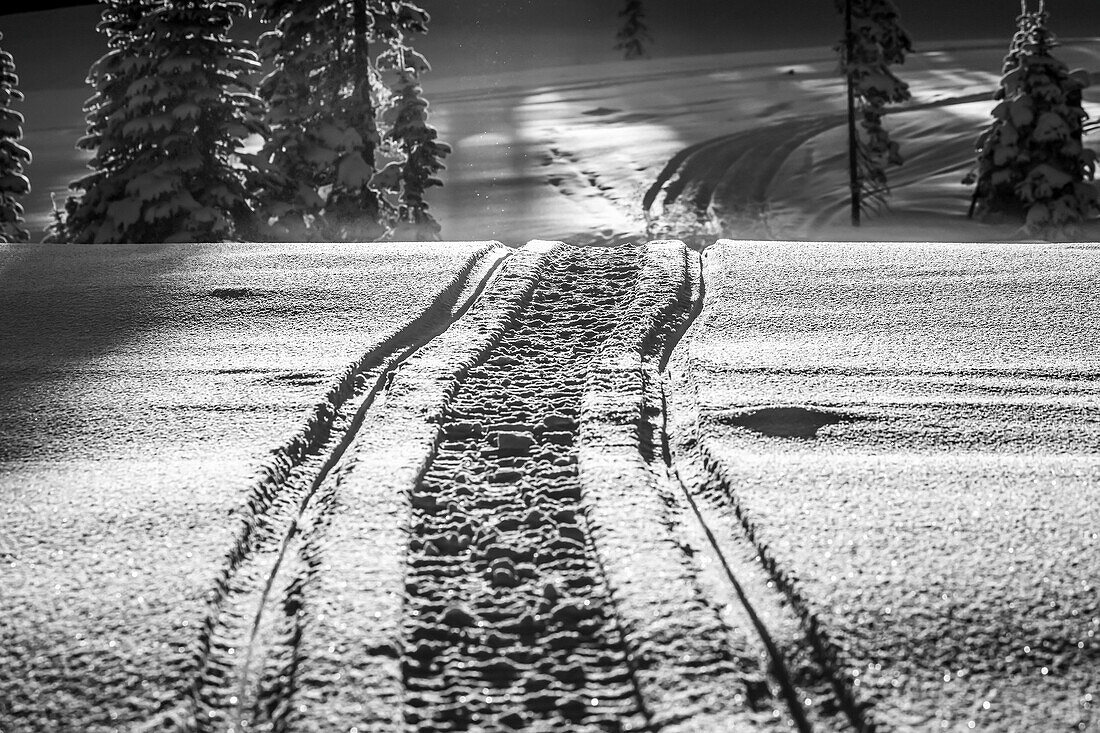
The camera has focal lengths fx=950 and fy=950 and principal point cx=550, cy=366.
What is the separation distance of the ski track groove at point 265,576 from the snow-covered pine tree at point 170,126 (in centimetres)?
1124

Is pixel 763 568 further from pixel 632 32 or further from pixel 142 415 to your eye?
pixel 632 32

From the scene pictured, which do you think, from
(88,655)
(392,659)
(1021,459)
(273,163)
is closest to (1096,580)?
(1021,459)

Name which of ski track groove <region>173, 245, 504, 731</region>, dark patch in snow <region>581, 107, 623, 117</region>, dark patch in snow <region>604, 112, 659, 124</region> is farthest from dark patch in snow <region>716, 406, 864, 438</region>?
dark patch in snow <region>581, 107, 623, 117</region>

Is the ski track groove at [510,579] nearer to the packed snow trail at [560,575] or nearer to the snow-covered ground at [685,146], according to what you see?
the packed snow trail at [560,575]

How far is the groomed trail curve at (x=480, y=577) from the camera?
1657 mm

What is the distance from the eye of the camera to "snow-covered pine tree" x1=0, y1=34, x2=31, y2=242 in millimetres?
15195

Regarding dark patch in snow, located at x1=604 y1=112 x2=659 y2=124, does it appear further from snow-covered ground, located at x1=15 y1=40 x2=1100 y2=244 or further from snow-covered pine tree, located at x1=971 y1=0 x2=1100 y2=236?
snow-covered pine tree, located at x1=971 y1=0 x2=1100 y2=236

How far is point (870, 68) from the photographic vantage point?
25.0 meters

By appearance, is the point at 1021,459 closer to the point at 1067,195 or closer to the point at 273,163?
the point at 273,163

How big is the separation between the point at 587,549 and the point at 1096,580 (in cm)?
104

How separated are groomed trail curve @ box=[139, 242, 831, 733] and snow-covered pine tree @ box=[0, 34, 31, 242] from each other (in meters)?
14.5

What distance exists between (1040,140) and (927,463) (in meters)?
20.4

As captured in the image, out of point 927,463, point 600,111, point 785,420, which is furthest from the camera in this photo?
point 600,111

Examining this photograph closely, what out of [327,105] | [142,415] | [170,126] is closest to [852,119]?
[327,105]
